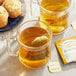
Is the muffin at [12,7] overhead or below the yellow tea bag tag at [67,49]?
overhead

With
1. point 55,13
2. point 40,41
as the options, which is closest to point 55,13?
point 55,13

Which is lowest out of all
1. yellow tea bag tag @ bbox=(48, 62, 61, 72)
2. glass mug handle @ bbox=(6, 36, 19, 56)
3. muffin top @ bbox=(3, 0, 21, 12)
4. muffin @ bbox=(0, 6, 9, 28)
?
yellow tea bag tag @ bbox=(48, 62, 61, 72)

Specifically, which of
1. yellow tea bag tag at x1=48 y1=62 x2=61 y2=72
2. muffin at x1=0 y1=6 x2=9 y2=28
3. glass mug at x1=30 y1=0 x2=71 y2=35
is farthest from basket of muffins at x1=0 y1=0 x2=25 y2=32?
yellow tea bag tag at x1=48 y1=62 x2=61 y2=72

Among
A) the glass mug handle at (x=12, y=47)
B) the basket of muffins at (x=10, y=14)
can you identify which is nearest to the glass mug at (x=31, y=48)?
the glass mug handle at (x=12, y=47)

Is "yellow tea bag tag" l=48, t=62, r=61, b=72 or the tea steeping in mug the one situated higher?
the tea steeping in mug

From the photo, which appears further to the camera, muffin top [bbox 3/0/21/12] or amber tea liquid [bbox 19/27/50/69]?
muffin top [bbox 3/0/21/12]

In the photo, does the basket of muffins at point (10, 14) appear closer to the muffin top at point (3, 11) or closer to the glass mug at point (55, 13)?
the muffin top at point (3, 11)

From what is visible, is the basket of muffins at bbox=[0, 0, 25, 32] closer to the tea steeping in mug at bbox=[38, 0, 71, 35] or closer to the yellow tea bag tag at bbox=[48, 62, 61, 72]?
the tea steeping in mug at bbox=[38, 0, 71, 35]
